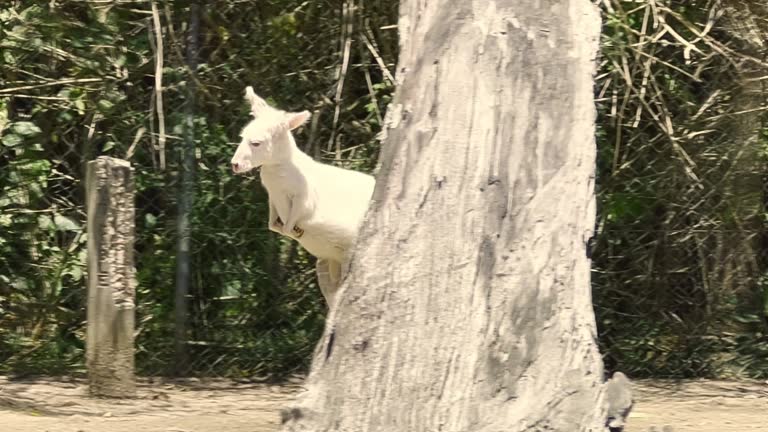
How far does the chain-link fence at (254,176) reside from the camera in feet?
19.9

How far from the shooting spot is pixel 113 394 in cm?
543

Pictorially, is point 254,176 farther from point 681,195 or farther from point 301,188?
point 681,195

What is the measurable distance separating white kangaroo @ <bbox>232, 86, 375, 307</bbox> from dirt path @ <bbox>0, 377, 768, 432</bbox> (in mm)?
796

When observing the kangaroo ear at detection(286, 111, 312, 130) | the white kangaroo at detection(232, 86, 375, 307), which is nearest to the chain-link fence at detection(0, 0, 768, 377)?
the white kangaroo at detection(232, 86, 375, 307)

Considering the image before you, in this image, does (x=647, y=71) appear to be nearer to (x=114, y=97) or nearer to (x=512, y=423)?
(x=114, y=97)

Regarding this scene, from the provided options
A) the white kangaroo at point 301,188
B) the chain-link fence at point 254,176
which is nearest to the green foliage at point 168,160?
the chain-link fence at point 254,176

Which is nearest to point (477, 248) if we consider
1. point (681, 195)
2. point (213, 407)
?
point (213, 407)

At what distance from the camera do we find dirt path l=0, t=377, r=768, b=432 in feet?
16.3

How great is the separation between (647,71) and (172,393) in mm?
2784

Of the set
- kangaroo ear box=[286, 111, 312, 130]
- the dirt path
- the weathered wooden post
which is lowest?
the dirt path

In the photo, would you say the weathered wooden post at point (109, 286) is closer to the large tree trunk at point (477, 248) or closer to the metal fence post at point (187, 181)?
the metal fence post at point (187, 181)

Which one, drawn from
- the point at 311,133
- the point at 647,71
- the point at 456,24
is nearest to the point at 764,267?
the point at 647,71

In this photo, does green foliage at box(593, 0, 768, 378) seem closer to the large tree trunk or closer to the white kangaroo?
the white kangaroo

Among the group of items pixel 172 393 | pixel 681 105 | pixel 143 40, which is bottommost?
pixel 172 393
